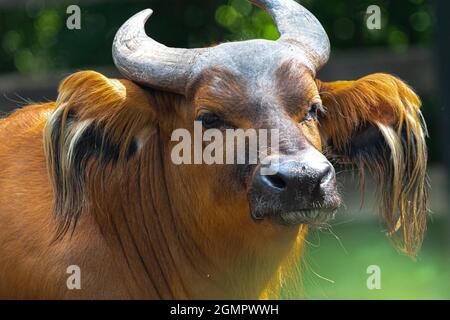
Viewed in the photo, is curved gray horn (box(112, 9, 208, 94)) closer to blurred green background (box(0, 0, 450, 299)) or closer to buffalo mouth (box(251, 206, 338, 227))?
buffalo mouth (box(251, 206, 338, 227))

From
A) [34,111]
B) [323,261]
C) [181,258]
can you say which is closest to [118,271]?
[181,258]

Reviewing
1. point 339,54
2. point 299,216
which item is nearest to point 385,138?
point 299,216

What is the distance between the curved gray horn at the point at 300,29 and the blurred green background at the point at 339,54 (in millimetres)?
4703

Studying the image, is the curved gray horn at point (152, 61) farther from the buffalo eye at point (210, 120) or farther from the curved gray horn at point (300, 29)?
the curved gray horn at point (300, 29)

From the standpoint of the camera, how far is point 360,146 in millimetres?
6637

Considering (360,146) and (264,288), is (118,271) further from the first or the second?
(360,146)

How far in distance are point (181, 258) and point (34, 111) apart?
1.52 m

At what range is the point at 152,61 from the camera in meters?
6.14

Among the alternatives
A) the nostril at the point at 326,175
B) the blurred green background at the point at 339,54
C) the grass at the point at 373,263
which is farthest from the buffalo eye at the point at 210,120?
the blurred green background at the point at 339,54

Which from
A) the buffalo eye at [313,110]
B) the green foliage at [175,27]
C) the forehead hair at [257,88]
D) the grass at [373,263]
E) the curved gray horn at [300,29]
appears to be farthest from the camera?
the green foliage at [175,27]

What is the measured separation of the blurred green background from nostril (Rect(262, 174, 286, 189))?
539 centimetres

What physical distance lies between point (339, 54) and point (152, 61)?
7807 millimetres

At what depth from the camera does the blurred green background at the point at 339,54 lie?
11.7 meters

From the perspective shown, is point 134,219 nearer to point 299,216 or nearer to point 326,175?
point 299,216
